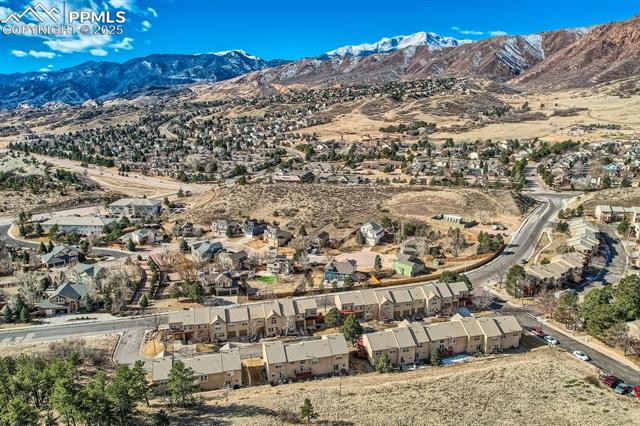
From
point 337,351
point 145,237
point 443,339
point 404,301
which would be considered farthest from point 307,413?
point 145,237

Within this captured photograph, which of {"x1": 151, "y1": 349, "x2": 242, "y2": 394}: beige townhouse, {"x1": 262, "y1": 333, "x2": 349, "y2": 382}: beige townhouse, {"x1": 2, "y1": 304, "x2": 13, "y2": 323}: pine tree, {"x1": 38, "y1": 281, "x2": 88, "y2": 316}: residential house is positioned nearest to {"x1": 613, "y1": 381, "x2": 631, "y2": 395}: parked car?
{"x1": 262, "y1": 333, "x2": 349, "y2": 382}: beige townhouse

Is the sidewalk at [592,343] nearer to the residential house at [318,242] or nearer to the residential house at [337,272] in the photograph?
the residential house at [337,272]

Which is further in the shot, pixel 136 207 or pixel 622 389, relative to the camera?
pixel 136 207

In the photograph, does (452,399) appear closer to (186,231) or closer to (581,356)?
(581,356)

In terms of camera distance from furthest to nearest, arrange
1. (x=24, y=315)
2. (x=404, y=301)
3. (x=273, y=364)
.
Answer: (x=404, y=301), (x=24, y=315), (x=273, y=364)

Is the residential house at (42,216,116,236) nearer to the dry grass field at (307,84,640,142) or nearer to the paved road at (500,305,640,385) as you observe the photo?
the paved road at (500,305,640,385)

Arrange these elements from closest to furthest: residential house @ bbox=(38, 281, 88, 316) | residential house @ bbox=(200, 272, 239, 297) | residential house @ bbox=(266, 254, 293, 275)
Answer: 1. residential house @ bbox=(38, 281, 88, 316)
2. residential house @ bbox=(200, 272, 239, 297)
3. residential house @ bbox=(266, 254, 293, 275)
